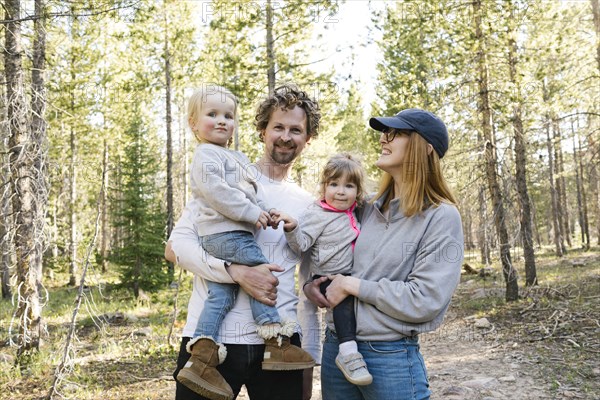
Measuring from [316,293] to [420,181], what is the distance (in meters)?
0.76

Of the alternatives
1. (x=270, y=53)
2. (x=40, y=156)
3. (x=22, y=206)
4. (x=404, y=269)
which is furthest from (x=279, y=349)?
(x=270, y=53)

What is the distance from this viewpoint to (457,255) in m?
2.22

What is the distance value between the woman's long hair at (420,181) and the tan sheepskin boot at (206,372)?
1.12 m

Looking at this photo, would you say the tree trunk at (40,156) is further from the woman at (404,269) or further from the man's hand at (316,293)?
the woman at (404,269)

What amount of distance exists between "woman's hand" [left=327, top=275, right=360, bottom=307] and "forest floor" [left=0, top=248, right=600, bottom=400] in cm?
384

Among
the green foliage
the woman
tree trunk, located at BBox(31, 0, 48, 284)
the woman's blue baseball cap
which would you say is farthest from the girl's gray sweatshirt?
A: the green foliage

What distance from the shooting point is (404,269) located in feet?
7.51

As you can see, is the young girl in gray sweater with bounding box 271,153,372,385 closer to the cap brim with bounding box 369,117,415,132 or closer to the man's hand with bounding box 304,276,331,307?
the man's hand with bounding box 304,276,331,307

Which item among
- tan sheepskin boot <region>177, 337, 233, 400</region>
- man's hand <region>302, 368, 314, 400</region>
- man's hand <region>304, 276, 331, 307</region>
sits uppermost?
man's hand <region>304, 276, 331, 307</region>

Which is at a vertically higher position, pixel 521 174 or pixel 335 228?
pixel 521 174

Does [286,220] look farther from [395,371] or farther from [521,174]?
[521,174]

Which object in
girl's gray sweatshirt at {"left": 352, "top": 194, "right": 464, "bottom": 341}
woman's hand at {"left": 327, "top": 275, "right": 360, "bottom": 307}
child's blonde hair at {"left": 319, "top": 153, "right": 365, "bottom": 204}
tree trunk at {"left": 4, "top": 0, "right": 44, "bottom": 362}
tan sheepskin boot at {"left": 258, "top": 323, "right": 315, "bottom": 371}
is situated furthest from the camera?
tree trunk at {"left": 4, "top": 0, "right": 44, "bottom": 362}

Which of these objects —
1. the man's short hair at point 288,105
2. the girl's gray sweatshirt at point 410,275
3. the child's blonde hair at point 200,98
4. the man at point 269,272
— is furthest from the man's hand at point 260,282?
the child's blonde hair at point 200,98

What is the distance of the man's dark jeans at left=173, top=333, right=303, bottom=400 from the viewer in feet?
8.03
